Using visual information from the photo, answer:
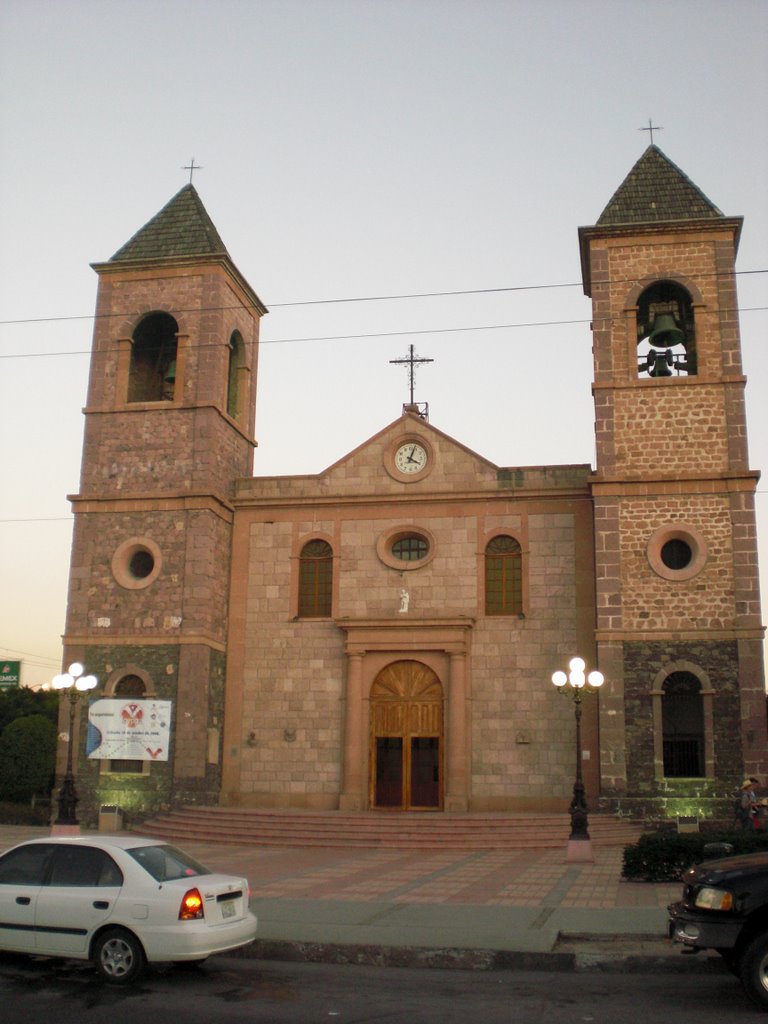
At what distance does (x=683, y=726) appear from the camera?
81.6 feet

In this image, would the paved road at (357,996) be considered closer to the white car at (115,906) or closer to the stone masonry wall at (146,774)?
the white car at (115,906)

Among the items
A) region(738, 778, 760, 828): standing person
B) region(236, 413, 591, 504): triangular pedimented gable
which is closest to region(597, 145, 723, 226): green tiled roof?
region(236, 413, 591, 504): triangular pedimented gable

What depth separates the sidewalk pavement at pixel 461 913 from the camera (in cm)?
1156

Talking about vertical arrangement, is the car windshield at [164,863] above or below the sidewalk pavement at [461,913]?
above

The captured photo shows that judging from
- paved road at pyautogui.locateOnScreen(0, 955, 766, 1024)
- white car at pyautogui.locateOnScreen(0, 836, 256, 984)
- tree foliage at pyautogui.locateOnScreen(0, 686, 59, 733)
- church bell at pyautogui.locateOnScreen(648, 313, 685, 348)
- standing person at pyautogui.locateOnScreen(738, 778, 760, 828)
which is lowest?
paved road at pyautogui.locateOnScreen(0, 955, 766, 1024)

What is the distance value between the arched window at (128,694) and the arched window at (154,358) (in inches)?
317

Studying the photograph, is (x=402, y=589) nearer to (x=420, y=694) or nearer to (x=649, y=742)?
(x=420, y=694)

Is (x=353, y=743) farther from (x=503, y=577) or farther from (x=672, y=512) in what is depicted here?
(x=672, y=512)

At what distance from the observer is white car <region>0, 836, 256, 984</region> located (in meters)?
10.1

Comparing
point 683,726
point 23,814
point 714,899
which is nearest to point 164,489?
point 23,814

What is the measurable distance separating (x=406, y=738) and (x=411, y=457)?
24.7 ft

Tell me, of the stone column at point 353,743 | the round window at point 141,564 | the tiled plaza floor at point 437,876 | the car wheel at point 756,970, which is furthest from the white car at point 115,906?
the round window at point 141,564

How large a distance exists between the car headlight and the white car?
442cm

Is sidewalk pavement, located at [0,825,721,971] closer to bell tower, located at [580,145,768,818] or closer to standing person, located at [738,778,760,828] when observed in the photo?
standing person, located at [738,778,760,828]
